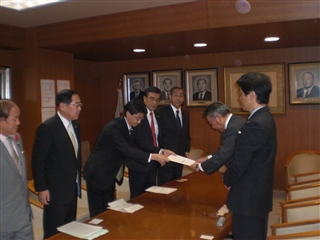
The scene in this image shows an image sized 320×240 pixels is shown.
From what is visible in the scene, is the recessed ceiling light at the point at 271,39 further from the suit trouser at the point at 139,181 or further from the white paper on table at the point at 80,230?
the white paper on table at the point at 80,230

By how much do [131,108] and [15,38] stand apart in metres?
2.75

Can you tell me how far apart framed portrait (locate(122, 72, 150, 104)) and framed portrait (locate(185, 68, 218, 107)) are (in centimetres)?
90

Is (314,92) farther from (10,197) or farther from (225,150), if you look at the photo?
(10,197)

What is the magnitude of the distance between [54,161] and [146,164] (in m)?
1.16

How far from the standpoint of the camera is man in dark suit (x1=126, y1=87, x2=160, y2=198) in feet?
12.0

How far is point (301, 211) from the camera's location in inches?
123

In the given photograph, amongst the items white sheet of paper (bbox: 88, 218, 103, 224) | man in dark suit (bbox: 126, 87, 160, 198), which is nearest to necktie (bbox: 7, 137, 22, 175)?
white sheet of paper (bbox: 88, 218, 103, 224)

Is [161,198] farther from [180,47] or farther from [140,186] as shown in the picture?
[180,47]

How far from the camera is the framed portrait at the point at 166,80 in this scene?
21.1 feet

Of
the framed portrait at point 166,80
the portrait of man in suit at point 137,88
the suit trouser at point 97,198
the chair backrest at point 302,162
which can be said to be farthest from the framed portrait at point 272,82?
the suit trouser at point 97,198

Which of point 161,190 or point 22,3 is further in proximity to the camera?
point 22,3

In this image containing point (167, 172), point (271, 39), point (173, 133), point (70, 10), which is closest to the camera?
point (70, 10)

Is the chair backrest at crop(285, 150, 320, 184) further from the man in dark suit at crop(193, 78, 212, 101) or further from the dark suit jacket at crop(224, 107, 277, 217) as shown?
the dark suit jacket at crop(224, 107, 277, 217)

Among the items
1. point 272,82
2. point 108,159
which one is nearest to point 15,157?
point 108,159
